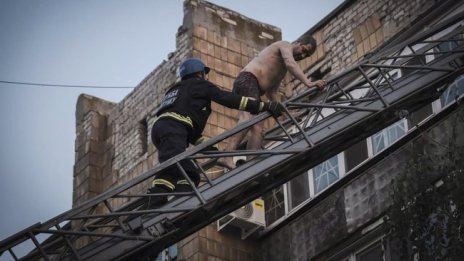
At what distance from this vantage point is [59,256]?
10172mm

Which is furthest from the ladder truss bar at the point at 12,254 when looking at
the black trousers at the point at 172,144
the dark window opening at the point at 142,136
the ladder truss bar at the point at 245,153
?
the dark window opening at the point at 142,136

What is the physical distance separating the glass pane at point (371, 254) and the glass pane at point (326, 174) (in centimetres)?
157

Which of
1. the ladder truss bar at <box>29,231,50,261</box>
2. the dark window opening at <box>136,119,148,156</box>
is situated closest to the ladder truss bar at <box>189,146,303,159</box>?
the ladder truss bar at <box>29,231,50,261</box>

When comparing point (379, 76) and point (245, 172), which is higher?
point (379, 76)

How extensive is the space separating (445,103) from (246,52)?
16.9ft

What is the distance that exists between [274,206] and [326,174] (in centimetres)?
116

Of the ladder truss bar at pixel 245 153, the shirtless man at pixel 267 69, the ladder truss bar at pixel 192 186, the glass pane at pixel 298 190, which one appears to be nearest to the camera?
the ladder truss bar at pixel 192 186

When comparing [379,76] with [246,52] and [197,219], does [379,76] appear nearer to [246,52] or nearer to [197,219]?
[197,219]

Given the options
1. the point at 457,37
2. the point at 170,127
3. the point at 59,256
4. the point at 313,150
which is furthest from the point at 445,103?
the point at 59,256

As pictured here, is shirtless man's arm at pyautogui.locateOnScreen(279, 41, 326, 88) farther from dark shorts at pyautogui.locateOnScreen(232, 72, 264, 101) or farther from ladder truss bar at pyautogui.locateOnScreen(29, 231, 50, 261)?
ladder truss bar at pyautogui.locateOnScreen(29, 231, 50, 261)

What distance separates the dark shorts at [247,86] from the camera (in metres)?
12.1

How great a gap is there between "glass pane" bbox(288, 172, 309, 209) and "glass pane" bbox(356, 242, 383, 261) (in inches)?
74.5

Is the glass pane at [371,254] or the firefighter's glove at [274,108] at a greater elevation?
the firefighter's glove at [274,108]

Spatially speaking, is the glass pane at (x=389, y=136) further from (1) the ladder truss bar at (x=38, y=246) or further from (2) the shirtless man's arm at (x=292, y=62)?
(1) the ladder truss bar at (x=38, y=246)
